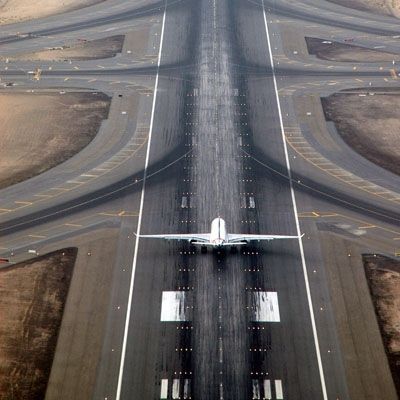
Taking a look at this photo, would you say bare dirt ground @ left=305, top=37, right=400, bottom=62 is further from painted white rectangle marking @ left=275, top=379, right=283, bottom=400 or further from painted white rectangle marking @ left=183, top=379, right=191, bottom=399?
painted white rectangle marking @ left=183, top=379, right=191, bottom=399

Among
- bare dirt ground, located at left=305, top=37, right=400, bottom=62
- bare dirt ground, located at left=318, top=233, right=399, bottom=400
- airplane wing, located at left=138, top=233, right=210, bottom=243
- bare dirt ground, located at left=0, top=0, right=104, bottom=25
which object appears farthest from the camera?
bare dirt ground, located at left=0, top=0, right=104, bottom=25

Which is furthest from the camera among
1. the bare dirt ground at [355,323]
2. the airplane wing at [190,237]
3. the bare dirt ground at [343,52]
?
the bare dirt ground at [343,52]

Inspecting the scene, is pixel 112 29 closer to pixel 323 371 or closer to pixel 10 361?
pixel 10 361

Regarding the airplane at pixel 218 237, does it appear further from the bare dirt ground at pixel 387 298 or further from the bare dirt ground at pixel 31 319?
the bare dirt ground at pixel 31 319

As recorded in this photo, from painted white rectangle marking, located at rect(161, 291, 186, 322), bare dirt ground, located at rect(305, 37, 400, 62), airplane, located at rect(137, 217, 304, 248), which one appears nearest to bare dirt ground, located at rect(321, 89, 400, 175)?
bare dirt ground, located at rect(305, 37, 400, 62)

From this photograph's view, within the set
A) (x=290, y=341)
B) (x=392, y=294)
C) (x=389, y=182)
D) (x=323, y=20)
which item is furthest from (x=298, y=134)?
(x=323, y=20)

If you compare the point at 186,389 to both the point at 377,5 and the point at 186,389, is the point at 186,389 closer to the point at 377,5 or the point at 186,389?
the point at 186,389

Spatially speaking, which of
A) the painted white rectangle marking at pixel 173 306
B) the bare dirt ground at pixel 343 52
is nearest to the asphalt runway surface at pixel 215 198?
the painted white rectangle marking at pixel 173 306
